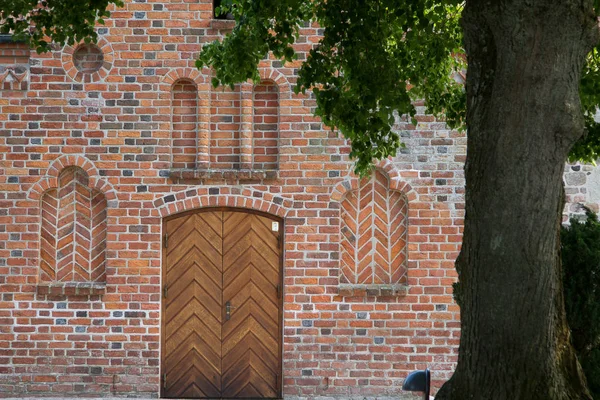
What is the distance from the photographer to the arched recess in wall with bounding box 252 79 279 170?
483 inches

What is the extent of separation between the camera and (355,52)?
859 cm

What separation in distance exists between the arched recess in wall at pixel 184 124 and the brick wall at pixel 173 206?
2 cm

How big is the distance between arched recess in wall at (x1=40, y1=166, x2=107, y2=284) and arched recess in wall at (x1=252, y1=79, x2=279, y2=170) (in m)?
2.07

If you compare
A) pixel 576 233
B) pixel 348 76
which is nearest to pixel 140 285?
pixel 348 76

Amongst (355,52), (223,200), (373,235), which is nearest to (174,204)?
(223,200)

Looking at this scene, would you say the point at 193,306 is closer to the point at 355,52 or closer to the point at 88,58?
the point at 88,58

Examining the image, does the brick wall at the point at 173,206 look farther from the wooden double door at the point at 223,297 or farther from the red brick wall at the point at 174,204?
the wooden double door at the point at 223,297

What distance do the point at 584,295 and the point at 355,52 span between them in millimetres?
2947

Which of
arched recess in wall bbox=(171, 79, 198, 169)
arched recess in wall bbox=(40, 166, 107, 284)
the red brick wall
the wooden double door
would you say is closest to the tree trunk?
the red brick wall

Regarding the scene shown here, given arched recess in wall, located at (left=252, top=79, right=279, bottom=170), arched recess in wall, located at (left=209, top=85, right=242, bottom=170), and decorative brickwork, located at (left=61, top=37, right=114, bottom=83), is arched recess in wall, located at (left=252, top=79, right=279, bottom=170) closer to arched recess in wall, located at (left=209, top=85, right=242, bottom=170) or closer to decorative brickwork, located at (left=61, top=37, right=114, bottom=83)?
arched recess in wall, located at (left=209, top=85, right=242, bottom=170)

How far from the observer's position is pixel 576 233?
337 inches

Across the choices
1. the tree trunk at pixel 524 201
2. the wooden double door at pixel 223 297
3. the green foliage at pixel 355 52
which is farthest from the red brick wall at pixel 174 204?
the tree trunk at pixel 524 201

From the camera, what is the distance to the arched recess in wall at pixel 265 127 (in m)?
12.3

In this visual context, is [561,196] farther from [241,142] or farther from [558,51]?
[241,142]
